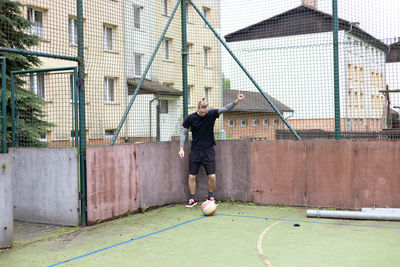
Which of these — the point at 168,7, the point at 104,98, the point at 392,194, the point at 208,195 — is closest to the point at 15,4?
the point at 168,7

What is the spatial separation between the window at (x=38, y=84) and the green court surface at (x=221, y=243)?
2.58m

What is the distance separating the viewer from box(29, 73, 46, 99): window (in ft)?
26.8

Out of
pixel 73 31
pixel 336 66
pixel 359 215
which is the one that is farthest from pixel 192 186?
pixel 73 31

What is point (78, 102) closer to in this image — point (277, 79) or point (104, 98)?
point (104, 98)

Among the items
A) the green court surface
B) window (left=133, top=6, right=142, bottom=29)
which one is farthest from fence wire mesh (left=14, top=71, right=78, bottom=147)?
window (left=133, top=6, right=142, bottom=29)

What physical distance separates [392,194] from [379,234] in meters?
1.92

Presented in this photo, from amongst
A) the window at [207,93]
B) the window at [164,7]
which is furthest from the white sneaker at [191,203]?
the window at [164,7]

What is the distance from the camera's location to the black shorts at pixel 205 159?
9281mm

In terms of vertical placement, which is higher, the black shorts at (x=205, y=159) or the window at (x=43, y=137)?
the window at (x=43, y=137)

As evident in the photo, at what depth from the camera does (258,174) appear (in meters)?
9.39

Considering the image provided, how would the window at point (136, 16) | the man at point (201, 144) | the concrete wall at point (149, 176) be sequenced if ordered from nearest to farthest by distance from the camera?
1. the concrete wall at point (149, 176)
2. the window at point (136, 16)
3. the man at point (201, 144)

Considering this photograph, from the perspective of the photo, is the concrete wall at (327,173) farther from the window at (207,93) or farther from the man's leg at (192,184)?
the window at (207,93)

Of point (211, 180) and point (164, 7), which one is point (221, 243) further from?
point (164, 7)

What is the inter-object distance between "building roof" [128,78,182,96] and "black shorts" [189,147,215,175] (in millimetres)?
1410
